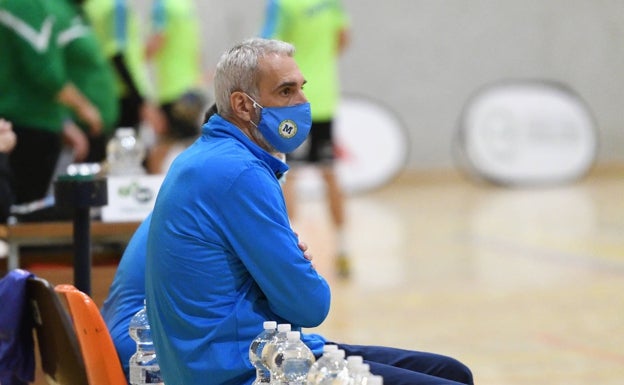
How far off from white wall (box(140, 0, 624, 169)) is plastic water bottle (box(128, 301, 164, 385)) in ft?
38.0

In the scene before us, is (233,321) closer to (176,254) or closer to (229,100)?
(176,254)

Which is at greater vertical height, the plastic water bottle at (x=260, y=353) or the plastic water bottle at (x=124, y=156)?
the plastic water bottle at (x=124, y=156)

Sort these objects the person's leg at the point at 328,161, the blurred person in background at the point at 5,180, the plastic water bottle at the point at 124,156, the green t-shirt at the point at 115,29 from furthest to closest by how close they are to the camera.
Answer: the green t-shirt at the point at 115,29 < the person's leg at the point at 328,161 < the plastic water bottle at the point at 124,156 < the blurred person in background at the point at 5,180

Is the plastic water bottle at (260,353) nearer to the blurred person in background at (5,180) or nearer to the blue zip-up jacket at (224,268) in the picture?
the blue zip-up jacket at (224,268)

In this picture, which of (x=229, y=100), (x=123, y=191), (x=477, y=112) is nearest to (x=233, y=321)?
(x=229, y=100)

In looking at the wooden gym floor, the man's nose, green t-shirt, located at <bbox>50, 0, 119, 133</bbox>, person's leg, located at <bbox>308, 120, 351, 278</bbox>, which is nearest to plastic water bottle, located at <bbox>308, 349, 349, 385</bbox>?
the man's nose

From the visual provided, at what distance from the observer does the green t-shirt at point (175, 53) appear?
1092 centimetres

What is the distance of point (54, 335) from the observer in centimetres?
312

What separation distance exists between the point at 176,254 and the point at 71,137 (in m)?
3.99

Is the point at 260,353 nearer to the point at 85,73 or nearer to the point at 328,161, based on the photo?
the point at 85,73

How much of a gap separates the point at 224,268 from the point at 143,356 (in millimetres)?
542

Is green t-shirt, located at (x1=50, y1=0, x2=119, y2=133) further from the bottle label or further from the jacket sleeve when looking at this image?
the jacket sleeve

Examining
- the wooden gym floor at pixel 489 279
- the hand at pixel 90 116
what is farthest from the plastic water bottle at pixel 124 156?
the hand at pixel 90 116

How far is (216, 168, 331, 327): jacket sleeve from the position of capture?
2.78 metres
